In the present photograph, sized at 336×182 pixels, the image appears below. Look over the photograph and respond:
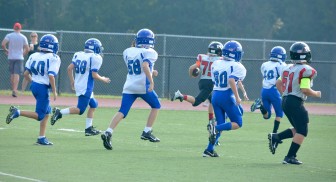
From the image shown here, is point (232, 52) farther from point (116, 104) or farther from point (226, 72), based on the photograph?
point (116, 104)

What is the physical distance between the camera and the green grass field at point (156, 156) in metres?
11.9

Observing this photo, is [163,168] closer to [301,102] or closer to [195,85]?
[301,102]

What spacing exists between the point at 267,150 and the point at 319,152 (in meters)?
0.88

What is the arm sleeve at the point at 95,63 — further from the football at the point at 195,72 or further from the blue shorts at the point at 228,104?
the blue shorts at the point at 228,104

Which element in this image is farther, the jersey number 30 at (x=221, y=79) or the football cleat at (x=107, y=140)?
the football cleat at (x=107, y=140)

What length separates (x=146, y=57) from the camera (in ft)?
50.1

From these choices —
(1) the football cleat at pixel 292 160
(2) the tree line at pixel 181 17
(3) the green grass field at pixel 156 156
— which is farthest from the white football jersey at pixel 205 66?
(2) the tree line at pixel 181 17

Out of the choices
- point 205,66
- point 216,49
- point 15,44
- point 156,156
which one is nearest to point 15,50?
point 15,44

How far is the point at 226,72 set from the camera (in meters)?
14.1

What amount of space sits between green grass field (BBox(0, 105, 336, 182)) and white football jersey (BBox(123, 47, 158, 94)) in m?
0.98

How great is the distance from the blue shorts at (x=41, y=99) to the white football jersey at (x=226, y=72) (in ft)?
9.57

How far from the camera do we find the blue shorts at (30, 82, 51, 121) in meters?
15.0

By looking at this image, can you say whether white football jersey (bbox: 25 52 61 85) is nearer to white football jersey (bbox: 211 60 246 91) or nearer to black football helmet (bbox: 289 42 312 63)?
white football jersey (bbox: 211 60 246 91)

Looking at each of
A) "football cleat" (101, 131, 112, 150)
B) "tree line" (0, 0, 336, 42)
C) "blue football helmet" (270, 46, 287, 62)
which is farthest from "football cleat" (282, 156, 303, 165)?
"tree line" (0, 0, 336, 42)
